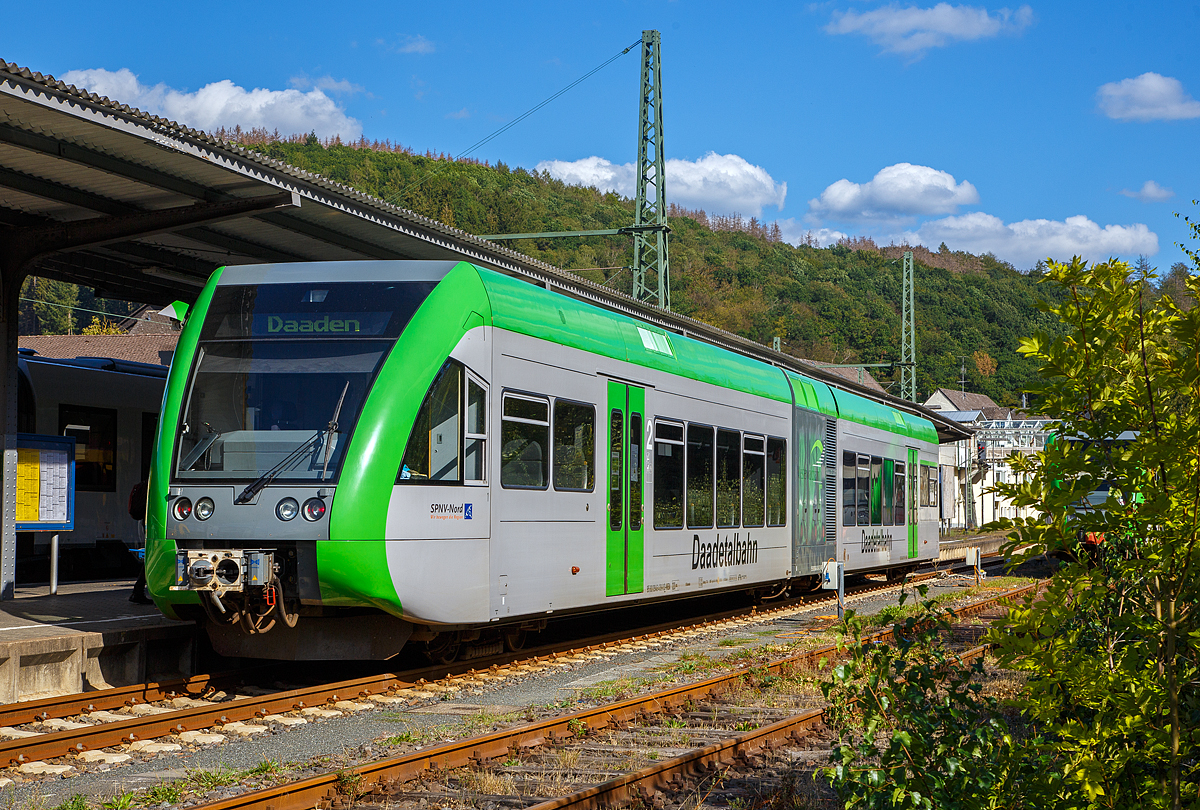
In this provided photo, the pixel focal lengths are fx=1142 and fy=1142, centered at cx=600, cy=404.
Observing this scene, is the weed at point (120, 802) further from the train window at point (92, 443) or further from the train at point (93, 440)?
the train window at point (92, 443)

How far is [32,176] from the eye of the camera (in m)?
11.2

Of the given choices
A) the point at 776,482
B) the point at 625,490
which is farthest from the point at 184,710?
the point at 776,482

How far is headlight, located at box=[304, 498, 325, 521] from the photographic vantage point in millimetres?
8273

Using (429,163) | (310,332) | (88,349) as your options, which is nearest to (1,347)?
(310,332)

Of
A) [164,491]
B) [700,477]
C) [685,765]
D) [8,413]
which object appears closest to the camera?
[685,765]

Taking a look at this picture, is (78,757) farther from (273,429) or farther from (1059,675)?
(1059,675)

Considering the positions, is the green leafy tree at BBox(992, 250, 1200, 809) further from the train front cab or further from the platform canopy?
the platform canopy

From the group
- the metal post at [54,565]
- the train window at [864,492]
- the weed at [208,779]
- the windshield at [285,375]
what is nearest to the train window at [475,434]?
the windshield at [285,375]

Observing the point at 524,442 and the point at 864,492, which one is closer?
the point at 524,442

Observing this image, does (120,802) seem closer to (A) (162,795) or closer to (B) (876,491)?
(A) (162,795)

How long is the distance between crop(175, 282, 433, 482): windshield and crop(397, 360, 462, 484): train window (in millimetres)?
469

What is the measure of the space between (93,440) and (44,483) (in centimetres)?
526

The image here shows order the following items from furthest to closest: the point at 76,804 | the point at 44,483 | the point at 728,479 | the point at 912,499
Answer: the point at 912,499
the point at 728,479
the point at 44,483
the point at 76,804

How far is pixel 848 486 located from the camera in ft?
62.3
